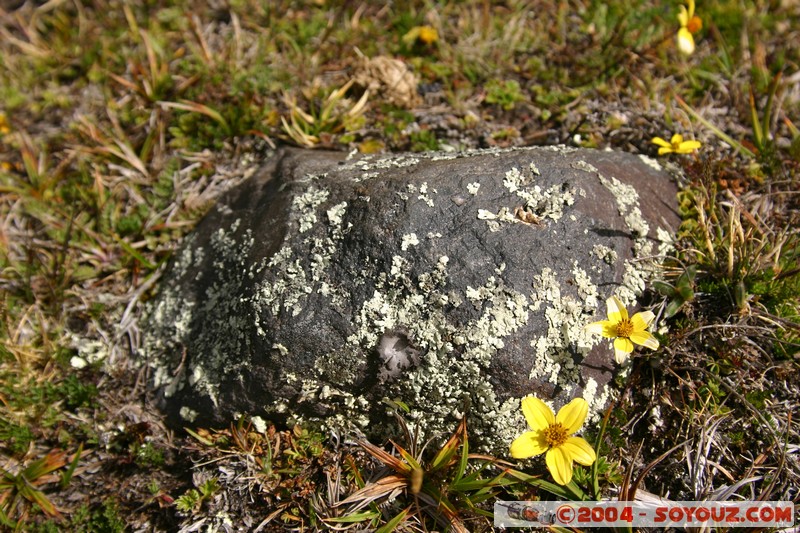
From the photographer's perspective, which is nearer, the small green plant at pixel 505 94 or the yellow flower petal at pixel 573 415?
the yellow flower petal at pixel 573 415

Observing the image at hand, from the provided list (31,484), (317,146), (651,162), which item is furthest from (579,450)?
(31,484)

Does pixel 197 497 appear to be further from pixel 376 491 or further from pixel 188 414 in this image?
pixel 376 491

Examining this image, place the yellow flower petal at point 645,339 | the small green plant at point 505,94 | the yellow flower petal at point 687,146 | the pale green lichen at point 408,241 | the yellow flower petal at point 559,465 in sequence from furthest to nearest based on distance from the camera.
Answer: the small green plant at point 505,94 → the yellow flower petal at point 687,146 → the pale green lichen at point 408,241 → the yellow flower petal at point 645,339 → the yellow flower petal at point 559,465

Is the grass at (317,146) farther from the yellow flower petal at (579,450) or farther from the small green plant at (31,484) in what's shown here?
the yellow flower petal at (579,450)

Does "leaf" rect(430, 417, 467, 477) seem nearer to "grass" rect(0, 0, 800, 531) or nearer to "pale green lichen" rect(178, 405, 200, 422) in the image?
"grass" rect(0, 0, 800, 531)

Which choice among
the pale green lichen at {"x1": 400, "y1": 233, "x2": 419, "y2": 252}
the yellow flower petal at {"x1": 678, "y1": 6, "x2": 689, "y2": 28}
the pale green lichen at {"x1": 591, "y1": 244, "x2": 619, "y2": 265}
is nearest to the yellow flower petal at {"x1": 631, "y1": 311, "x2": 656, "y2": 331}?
the pale green lichen at {"x1": 591, "y1": 244, "x2": 619, "y2": 265}

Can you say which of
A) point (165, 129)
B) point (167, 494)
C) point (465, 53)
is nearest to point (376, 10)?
point (465, 53)

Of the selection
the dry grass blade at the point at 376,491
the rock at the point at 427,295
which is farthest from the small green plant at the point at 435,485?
the rock at the point at 427,295

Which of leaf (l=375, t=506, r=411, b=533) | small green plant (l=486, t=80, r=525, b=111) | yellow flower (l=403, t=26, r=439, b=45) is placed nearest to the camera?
leaf (l=375, t=506, r=411, b=533)
